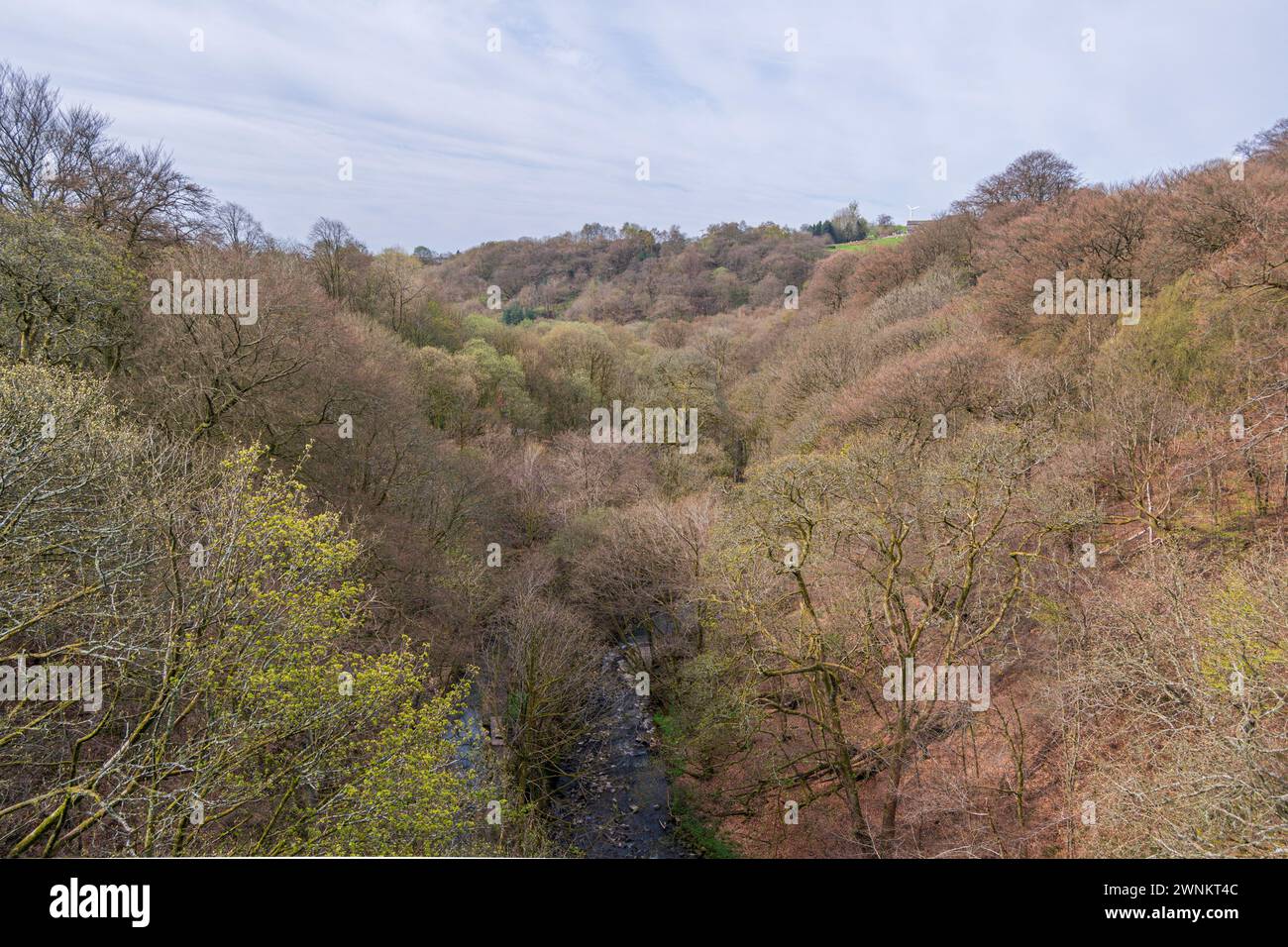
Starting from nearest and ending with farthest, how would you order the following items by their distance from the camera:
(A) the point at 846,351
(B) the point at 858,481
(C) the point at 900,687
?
(C) the point at 900,687
(B) the point at 858,481
(A) the point at 846,351

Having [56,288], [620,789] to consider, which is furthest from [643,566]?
[56,288]

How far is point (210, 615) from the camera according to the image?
24.0ft

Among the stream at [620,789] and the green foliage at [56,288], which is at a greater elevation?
the green foliage at [56,288]

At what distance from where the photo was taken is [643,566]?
752 inches

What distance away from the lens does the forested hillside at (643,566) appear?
7.19 m

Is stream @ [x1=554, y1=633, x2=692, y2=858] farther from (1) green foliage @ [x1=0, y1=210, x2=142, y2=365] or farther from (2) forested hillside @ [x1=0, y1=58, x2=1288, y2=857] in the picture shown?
(1) green foliage @ [x1=0, y1=210, x2=142, y2=365]

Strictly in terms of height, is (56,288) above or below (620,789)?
above

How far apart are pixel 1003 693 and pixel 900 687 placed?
3930 millimetres

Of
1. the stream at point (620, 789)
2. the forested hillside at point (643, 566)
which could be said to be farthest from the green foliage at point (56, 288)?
the stream at point (620, 789)

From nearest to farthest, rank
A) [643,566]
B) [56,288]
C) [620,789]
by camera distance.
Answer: [56,288] < [620,789] < [643,566]

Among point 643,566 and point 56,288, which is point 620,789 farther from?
point 56,288

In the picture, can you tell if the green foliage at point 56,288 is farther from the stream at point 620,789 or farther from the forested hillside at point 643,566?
the stream at point 620,789
